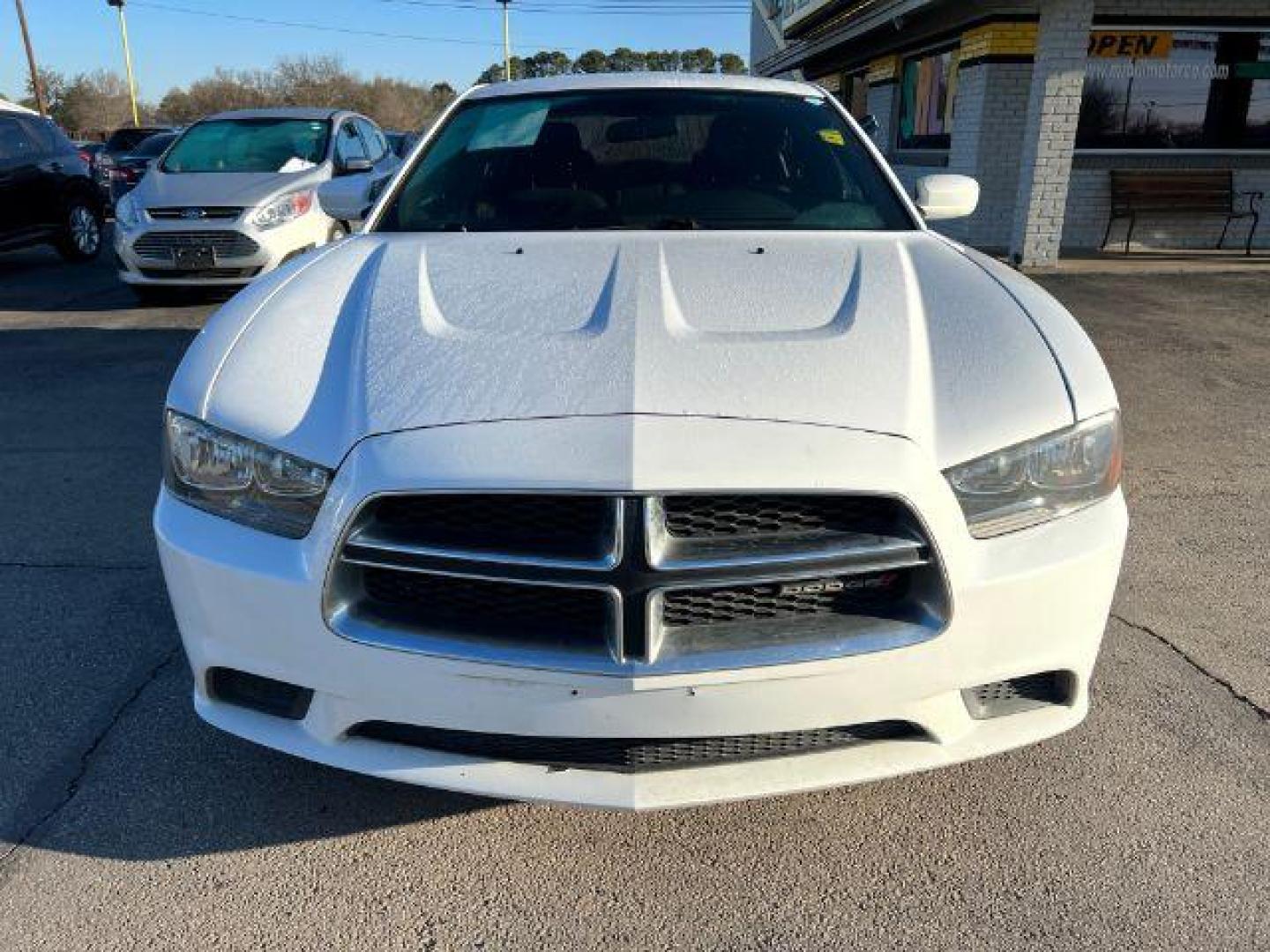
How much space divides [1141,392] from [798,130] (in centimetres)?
350

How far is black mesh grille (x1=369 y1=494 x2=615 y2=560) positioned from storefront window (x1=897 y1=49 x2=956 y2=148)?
1290cm

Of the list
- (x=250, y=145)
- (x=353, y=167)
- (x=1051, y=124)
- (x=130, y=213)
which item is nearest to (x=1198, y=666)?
(x=353, y=167)

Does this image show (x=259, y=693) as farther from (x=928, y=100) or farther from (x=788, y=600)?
(x=928, y=100)

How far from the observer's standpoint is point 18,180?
10.6 m

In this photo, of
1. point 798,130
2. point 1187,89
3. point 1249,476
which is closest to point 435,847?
point 798,130

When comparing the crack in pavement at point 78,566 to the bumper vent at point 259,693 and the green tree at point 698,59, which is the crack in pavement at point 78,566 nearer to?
the bumper vent at point 259,693

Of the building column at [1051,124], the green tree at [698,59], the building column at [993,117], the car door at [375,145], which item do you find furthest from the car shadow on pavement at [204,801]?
the green tree at [698,59]

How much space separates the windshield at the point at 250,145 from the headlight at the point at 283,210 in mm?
488

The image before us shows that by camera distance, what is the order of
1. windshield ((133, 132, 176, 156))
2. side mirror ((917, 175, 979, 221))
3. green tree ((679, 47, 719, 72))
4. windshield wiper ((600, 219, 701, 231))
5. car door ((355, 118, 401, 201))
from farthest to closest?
green tree ((679, 47, 719, 72)), windshield ((133, 132, 176, 156)), car door ((355, 118, 401, 201)), side mirror ((917, 175, 979, 221)), windshield wiper ((600, 219, 701, 231))

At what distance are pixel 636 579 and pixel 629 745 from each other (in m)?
0.36

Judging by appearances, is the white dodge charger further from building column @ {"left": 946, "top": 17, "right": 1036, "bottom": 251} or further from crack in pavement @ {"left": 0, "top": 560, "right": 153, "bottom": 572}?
building column @ {"left": 946, "top": 17, "right": 1036, "bottom": 251}

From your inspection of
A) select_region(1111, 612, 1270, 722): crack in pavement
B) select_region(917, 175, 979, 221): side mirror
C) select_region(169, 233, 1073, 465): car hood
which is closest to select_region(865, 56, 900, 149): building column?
select_region(917, 175, 979, 221): side mirror

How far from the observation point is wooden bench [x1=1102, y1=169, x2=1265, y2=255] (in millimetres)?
11703

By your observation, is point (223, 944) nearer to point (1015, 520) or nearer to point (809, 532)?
point (809, 532)
